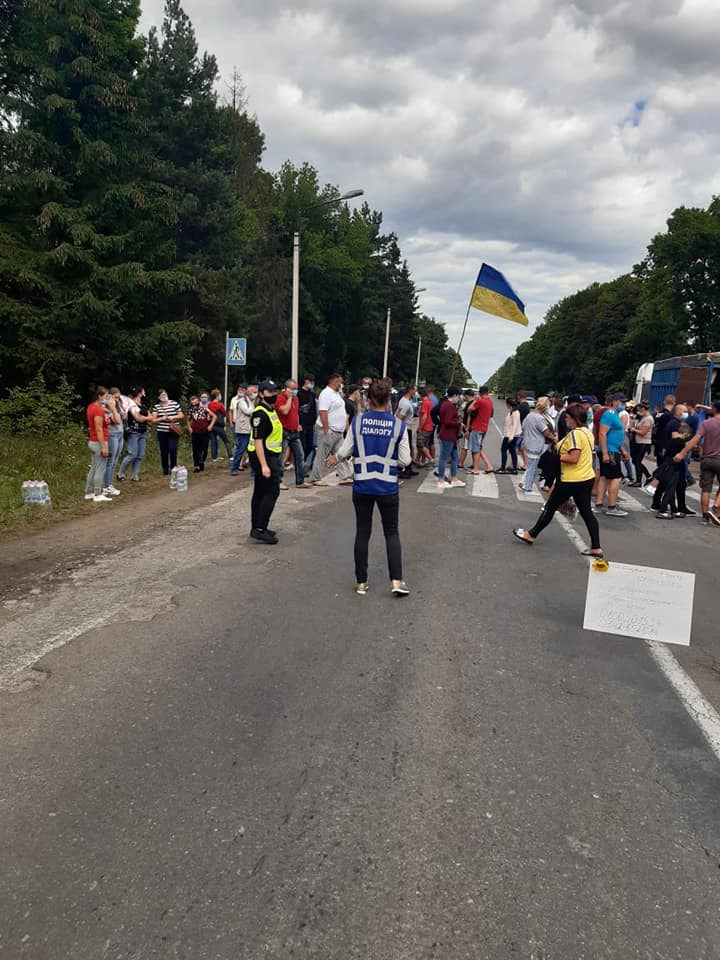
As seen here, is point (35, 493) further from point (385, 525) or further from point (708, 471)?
point (708, 471)

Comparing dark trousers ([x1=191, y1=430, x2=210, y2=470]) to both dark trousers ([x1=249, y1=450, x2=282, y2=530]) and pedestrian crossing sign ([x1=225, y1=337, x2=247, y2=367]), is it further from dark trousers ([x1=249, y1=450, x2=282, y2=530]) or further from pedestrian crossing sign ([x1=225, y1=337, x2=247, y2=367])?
dark trousers ([x1=249, y1=450, x2=282, y2=530])

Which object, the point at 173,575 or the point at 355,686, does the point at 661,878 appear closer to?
the point at 355,686

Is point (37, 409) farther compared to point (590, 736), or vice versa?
point (37, 409)

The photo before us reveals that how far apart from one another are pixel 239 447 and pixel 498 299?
9377 mm

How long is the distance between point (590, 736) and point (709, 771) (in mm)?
602

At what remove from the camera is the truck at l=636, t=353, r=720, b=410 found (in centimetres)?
2153

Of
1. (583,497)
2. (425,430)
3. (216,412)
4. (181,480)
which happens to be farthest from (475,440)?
(583,497)

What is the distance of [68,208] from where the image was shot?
58.8 ft

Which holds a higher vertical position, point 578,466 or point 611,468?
point 578,466

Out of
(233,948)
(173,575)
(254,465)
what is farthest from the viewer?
(254,465)

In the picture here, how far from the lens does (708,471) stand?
33.7ft

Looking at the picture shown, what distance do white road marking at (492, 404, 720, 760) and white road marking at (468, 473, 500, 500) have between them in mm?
7008

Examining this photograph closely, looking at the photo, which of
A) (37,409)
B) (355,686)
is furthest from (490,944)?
(37,409)

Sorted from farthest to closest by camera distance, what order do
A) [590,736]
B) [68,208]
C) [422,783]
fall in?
1. [68,208]
2. [590,736]
3. [422,783]
